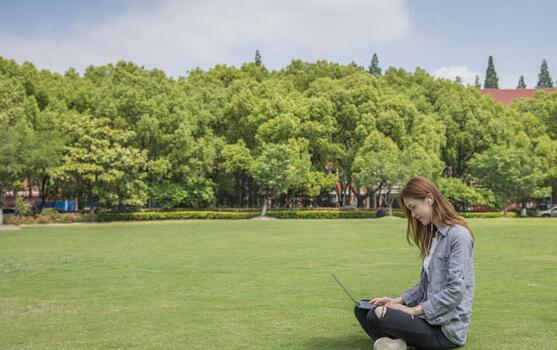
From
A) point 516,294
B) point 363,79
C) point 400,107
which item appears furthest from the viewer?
point 363,79

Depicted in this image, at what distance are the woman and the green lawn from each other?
1.22m

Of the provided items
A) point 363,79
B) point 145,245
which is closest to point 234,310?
point 145,245

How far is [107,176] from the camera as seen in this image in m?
43.6

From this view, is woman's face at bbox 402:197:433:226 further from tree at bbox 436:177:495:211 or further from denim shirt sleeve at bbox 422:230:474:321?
tree at bbox 436:177:495:211

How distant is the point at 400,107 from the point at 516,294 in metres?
45.9

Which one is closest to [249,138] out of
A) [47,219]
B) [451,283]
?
[47,219]

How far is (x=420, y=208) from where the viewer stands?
17.1 feet

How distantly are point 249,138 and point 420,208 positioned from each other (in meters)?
51.6

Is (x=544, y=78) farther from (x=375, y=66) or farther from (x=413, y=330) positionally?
(x=413, y=330)

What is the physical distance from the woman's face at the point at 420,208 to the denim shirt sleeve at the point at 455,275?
26 cm

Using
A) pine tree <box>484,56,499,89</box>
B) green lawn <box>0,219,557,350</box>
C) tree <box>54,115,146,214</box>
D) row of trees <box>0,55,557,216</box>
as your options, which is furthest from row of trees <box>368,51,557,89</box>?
green lawn <box>0,219,557,350</box>

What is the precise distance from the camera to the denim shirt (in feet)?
16.9

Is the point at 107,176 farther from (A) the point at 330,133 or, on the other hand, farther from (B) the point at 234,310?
(B) the point at 234,310

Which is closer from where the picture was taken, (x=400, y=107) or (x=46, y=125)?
(x=46, y=125)
